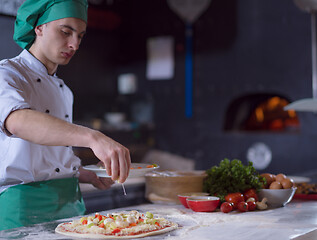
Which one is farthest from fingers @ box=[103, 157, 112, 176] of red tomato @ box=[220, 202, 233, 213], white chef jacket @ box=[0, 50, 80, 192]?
red tomato @ box=[220, 202, 233, 213]

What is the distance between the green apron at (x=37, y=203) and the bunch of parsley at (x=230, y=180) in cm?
69

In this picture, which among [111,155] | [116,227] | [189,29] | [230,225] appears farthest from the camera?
[189,29]

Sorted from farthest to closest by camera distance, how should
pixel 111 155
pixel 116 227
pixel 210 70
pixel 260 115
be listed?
pixel 210 70 → pixel 260 115 → pixel 116 227 → pixel 111 155

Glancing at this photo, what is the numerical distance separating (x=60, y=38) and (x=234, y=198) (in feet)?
3.55

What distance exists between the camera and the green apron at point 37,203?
6.32 feet

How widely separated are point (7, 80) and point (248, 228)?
1085 mm

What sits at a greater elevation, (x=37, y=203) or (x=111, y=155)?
(x=111, y=155)

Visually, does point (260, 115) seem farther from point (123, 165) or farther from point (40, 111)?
point (123, 165)

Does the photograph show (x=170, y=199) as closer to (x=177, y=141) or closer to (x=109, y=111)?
(x=177, y=141)

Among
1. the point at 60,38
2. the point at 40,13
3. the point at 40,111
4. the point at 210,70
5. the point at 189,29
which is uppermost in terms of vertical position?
the point at 189,29

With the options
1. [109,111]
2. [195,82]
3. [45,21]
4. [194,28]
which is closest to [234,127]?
[195,82]

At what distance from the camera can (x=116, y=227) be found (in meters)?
1.62

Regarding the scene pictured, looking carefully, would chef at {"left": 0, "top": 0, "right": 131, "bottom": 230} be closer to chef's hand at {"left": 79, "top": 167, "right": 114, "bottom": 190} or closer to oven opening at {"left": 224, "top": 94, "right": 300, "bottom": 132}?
chef's hand at {"left": 79, "top": 167, "right": 114, "bottom": 190}

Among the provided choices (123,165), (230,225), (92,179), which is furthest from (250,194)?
(123,165)
